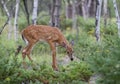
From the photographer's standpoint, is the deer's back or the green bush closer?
the green bush

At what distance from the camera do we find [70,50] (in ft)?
31.4

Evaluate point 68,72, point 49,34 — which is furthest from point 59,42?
point 68,72

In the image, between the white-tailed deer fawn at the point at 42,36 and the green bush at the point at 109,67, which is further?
the white-tailed deer fawn at the point at 42,36

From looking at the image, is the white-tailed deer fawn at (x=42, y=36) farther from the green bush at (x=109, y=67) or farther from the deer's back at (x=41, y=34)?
the green bush at (x=109, y=67)

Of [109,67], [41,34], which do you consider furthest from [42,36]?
[109,67]

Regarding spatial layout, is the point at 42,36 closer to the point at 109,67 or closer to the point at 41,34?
the point at 41,34

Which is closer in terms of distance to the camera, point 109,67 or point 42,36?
point 109,67

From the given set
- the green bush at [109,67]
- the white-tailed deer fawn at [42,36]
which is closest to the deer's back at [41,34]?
the white-tailed deer fawn at [42,36]

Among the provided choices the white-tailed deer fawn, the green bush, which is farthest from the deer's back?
the green bush

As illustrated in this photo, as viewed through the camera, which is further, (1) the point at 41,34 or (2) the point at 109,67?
(1) the point at 41,34

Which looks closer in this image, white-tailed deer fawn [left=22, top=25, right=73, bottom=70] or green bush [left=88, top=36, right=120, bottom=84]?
green bush [left=88, top=36, right=120, bottom=84]

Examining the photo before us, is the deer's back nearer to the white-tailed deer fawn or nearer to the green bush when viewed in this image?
the white-tailed deer fawn

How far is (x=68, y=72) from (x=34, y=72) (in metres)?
0.59

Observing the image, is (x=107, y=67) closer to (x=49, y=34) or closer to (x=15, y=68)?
(x=15, y=68)
